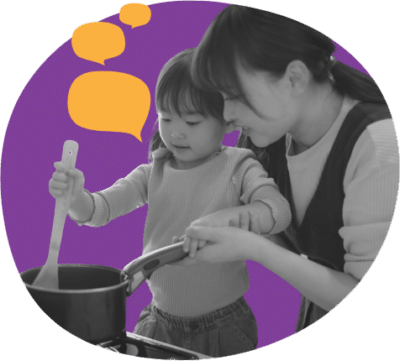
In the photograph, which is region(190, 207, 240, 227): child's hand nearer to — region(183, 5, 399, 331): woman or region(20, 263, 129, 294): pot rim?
region(183, 5, 399, 331): woman

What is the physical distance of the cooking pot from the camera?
36.8 inches

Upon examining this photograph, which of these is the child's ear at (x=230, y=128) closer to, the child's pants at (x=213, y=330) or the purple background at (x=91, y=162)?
the purple background at (x=91, y=162)

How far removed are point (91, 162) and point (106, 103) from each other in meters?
0.11

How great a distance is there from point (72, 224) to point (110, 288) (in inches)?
7.1

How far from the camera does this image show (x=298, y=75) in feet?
3.20

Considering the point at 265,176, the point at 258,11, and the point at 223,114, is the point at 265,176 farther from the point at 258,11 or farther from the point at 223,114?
the point at 258,11

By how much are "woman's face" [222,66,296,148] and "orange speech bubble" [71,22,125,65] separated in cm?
23

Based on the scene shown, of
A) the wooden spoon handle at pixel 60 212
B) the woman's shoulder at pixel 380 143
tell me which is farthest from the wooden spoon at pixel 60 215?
the woman's shoulder at pixel 380 143

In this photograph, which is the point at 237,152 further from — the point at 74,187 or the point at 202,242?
the point at 74,187

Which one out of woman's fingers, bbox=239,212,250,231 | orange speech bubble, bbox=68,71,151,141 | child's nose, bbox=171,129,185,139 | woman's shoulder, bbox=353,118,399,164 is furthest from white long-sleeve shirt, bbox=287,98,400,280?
orange speech bubble, bbox=68,71,151,141

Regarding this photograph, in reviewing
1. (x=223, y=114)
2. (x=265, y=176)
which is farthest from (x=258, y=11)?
(x=265, y=176)

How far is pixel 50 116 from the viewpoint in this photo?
1.10 metres

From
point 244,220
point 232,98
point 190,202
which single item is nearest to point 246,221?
point 244,220

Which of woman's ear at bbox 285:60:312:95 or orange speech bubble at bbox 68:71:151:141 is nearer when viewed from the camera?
woman's ear at bbox 285:60:312:95
